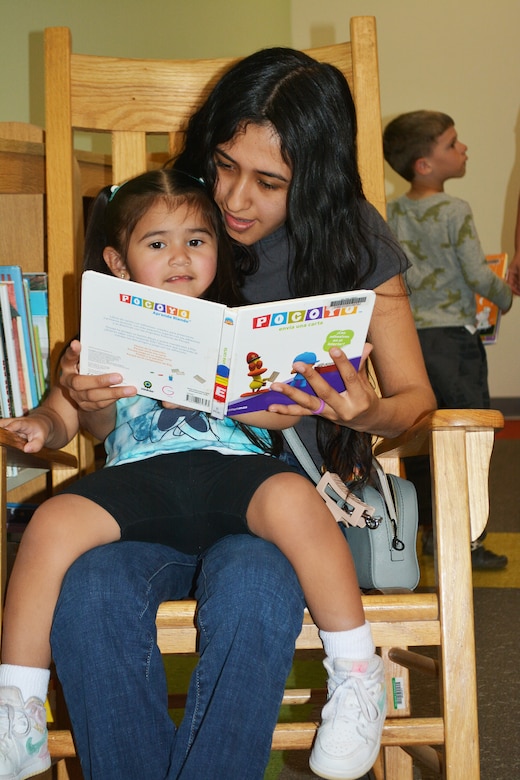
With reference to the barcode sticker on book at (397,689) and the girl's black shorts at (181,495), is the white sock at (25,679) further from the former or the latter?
the barcode sticker on book at (397,689)

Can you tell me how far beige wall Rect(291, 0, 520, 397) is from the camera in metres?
4.17

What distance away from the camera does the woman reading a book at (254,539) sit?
0.68 meters

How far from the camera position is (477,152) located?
4219 mm

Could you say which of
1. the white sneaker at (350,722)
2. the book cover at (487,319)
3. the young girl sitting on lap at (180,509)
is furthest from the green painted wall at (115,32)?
the white sneaker at (350,722)

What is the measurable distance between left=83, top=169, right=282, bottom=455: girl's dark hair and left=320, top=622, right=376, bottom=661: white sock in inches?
10.0

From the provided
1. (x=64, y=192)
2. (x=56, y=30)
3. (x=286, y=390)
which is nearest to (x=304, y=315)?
(x=286, y=390)

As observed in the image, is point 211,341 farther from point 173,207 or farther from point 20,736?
point 20,736

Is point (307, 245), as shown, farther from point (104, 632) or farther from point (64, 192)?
point (104, 632)

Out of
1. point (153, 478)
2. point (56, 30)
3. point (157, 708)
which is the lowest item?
point (157, 708)

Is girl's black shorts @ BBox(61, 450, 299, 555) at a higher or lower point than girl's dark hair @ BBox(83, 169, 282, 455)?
lower

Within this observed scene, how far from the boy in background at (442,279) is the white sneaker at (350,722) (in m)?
1.45

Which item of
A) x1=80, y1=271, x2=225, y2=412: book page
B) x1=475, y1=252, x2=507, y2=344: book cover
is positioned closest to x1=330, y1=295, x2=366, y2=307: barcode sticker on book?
Result: x1=80, y1=271, x2=225, y2=412: book page

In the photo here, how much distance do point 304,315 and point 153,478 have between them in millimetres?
213

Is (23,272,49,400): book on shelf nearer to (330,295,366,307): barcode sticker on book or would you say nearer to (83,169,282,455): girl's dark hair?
(83,169,282,455): girl's dark hair
